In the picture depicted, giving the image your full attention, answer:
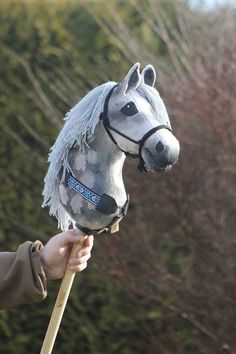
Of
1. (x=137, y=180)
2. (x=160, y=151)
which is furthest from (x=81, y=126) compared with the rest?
(x=137, y=180)

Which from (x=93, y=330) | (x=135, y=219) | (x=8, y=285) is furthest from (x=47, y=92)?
(x=8, y=285)

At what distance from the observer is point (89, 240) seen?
252cm

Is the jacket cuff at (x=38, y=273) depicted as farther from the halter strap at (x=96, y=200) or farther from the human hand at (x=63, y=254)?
the halter strap at (x=96, y=200)

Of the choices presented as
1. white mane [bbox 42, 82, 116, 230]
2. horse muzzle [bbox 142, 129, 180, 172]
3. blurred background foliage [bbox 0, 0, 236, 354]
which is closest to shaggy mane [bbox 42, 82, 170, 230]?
white mane [bbox 42, 82, 116, 230]

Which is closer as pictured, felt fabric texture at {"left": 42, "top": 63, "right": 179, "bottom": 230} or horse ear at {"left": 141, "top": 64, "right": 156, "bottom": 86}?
felt fabric texture at {"left": 42, "top": 63, "right": 179, "bottom": 230}

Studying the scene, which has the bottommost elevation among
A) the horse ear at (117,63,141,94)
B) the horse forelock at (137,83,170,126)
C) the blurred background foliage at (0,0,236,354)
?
the blurred background foliage at (0,0,236,354)

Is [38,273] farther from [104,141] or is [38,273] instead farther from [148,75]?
[148,75]

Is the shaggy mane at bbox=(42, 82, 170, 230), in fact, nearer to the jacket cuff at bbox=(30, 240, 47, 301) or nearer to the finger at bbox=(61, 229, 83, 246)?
the finger at bbox=(61, 229, 83, 246)

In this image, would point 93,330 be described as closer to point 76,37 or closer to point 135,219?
point 135,219

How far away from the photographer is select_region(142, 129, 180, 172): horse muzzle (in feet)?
7.45

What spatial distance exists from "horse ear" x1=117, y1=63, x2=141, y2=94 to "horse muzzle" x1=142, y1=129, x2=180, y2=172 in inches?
6.2

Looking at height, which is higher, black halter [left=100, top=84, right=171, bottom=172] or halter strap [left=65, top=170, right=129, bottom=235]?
black halter [left=100, top=84, right=171, bottom=172]

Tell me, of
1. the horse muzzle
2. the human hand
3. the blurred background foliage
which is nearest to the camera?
the horse muzzle

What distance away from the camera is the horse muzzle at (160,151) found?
2271 mm
